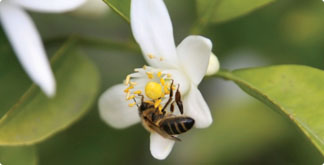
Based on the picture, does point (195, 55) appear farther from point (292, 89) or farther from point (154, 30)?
point (292, 89)

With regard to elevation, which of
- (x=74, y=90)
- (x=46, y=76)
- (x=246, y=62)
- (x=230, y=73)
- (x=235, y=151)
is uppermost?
(x=46, y=76)

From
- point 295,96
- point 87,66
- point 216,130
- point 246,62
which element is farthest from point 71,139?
point 295,96

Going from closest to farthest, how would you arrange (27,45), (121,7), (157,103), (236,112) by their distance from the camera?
(27,45), (121,7), (157,103), (236,112)

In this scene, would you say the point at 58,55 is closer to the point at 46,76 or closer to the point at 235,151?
the point at 46,76

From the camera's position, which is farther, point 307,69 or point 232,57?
point 232,57

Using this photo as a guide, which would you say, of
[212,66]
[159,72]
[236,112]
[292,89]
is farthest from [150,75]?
[236,112]

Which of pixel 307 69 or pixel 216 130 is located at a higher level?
pixel 307 69
